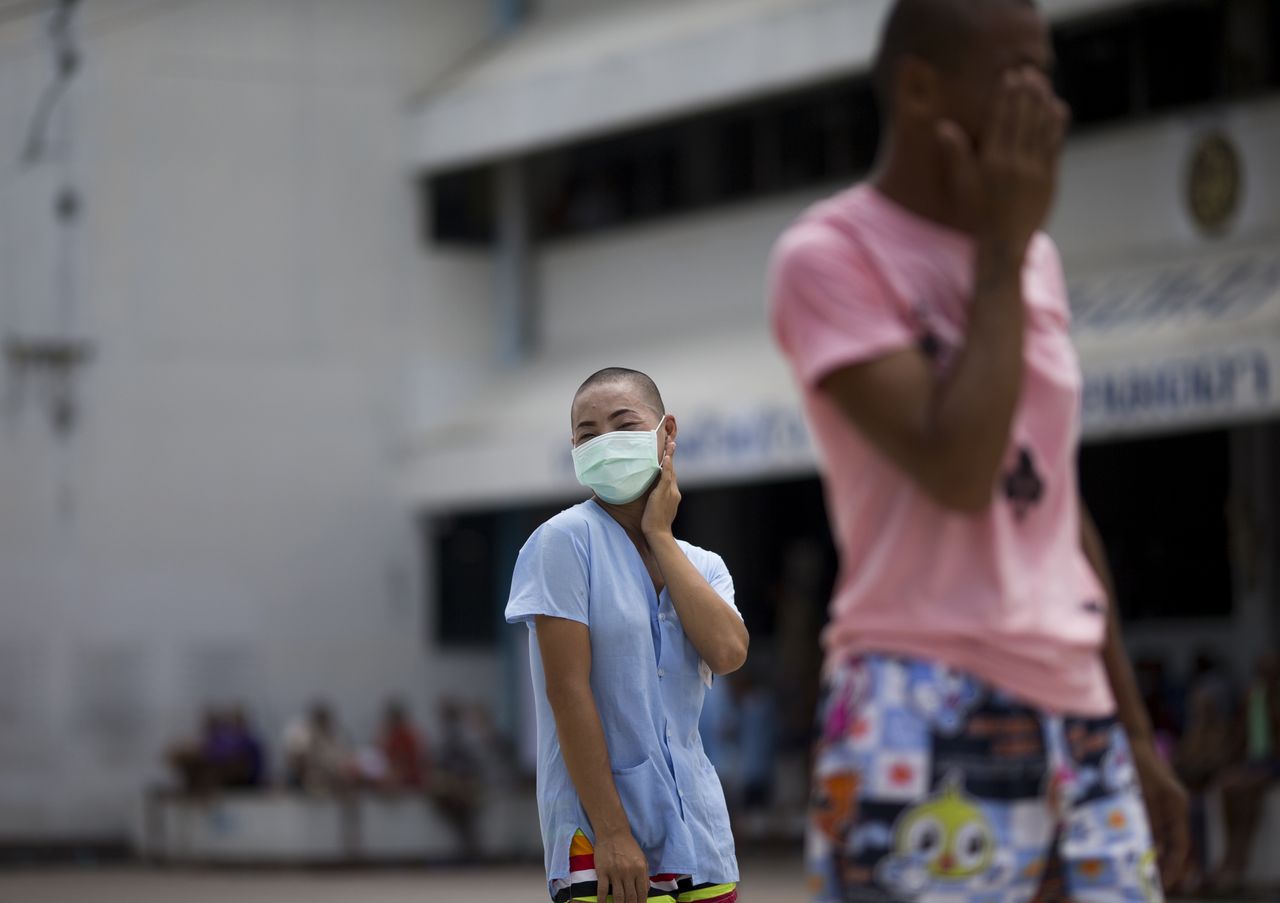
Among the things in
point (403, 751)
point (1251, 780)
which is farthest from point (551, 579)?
point (403, 751)

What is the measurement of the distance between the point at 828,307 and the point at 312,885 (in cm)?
1543

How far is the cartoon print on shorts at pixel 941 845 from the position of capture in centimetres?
300

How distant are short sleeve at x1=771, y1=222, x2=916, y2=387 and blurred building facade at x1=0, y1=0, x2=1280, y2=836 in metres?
16.7

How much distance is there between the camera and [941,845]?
9.84 ft

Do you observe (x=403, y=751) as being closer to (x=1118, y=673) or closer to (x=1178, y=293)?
(x=1178, y=293)

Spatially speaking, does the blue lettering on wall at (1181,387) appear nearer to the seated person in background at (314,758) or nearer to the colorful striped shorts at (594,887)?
the seated person in background at (314,758)

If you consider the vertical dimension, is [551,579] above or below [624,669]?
above

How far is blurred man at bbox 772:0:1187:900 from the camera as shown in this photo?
9.86 ft

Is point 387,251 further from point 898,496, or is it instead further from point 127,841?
point 898,496

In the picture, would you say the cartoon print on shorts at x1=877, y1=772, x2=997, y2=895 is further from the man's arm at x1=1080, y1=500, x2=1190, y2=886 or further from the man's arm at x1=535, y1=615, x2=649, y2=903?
the man's arm at x1=535, y1=615, x2=649, y2=903

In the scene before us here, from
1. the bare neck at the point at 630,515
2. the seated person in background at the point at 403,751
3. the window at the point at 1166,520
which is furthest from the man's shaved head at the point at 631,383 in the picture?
the seated person in background at the point at 403,751

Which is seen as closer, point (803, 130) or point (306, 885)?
point (306, 885)

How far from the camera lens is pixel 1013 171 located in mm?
2992

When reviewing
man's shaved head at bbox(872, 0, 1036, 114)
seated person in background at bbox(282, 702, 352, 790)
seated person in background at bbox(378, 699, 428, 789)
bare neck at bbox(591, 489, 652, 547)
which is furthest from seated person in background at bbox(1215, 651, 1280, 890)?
man's shaved head at bbox(872, 0, 1036, 114)
